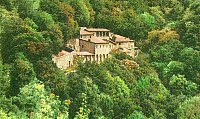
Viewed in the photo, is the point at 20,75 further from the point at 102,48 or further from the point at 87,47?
the point at 102,48

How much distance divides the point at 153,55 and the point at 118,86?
14621mm

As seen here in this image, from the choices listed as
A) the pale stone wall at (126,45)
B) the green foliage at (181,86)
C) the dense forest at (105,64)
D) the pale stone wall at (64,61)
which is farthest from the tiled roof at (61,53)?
the green foliage at (181,86)

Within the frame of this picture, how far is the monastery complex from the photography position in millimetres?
52784

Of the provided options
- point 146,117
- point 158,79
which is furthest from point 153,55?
point 146,117

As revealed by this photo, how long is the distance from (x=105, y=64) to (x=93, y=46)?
4.08 meters

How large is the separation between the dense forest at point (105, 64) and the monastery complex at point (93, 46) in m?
1.04

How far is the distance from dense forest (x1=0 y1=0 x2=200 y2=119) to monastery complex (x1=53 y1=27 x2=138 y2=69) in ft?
3.40

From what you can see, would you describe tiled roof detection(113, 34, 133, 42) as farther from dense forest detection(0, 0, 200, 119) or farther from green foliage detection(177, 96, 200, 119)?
green foliage detection(177, 96, 200, 119)

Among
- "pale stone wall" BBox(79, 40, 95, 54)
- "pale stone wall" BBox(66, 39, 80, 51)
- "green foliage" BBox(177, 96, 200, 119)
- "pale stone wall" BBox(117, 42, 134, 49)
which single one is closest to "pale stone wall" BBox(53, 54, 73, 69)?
"pale stone wall" BBox(66, 39, 80, 51)

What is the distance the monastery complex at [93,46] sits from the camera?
52.8 m

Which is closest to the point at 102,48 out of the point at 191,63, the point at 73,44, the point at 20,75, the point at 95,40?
the point at 95,40

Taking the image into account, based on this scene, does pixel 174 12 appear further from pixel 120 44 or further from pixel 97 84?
pixel 97 84

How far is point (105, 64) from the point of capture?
177 ft

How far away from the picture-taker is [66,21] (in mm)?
58781
